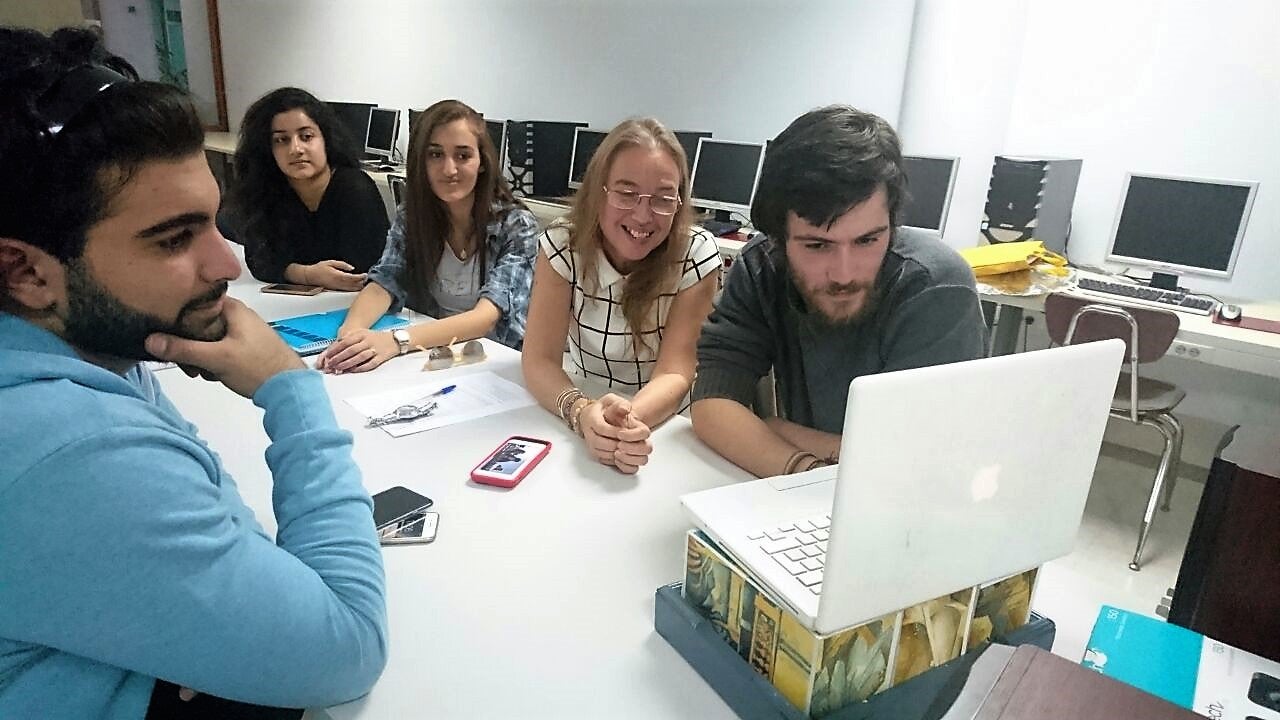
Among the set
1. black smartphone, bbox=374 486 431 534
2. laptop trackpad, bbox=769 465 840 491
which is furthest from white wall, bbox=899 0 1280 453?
black smartphone, bbox=374 486 431 534

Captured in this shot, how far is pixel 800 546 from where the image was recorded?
761 millimetres

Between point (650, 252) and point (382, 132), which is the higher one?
point (382, 132)

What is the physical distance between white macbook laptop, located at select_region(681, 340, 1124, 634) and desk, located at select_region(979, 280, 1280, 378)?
1587mm

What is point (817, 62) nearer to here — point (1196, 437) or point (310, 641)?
point (1196, 437)

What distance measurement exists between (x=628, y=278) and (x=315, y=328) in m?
0.84

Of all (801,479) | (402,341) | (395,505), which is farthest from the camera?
(402,341)

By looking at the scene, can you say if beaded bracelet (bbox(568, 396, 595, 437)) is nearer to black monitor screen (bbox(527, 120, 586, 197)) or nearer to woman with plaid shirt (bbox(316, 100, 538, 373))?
woman with plaid shirt (bbox(316, 100, 538, 373))

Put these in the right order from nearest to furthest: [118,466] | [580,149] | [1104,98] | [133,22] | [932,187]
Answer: [118,466], [1104,98], [932,187], [580,149], [133,22]

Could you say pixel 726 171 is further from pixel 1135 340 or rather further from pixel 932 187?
pixel 1135 340

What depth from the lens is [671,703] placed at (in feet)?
2.46

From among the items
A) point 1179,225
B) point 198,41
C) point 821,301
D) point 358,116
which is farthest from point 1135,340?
point 198,41

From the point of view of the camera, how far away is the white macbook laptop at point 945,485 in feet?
1.91

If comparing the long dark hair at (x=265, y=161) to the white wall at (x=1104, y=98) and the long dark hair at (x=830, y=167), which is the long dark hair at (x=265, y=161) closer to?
the long dark hair at (x=830, y=167)

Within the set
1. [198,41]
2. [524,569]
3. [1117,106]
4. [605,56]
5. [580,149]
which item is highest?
[198,41]
